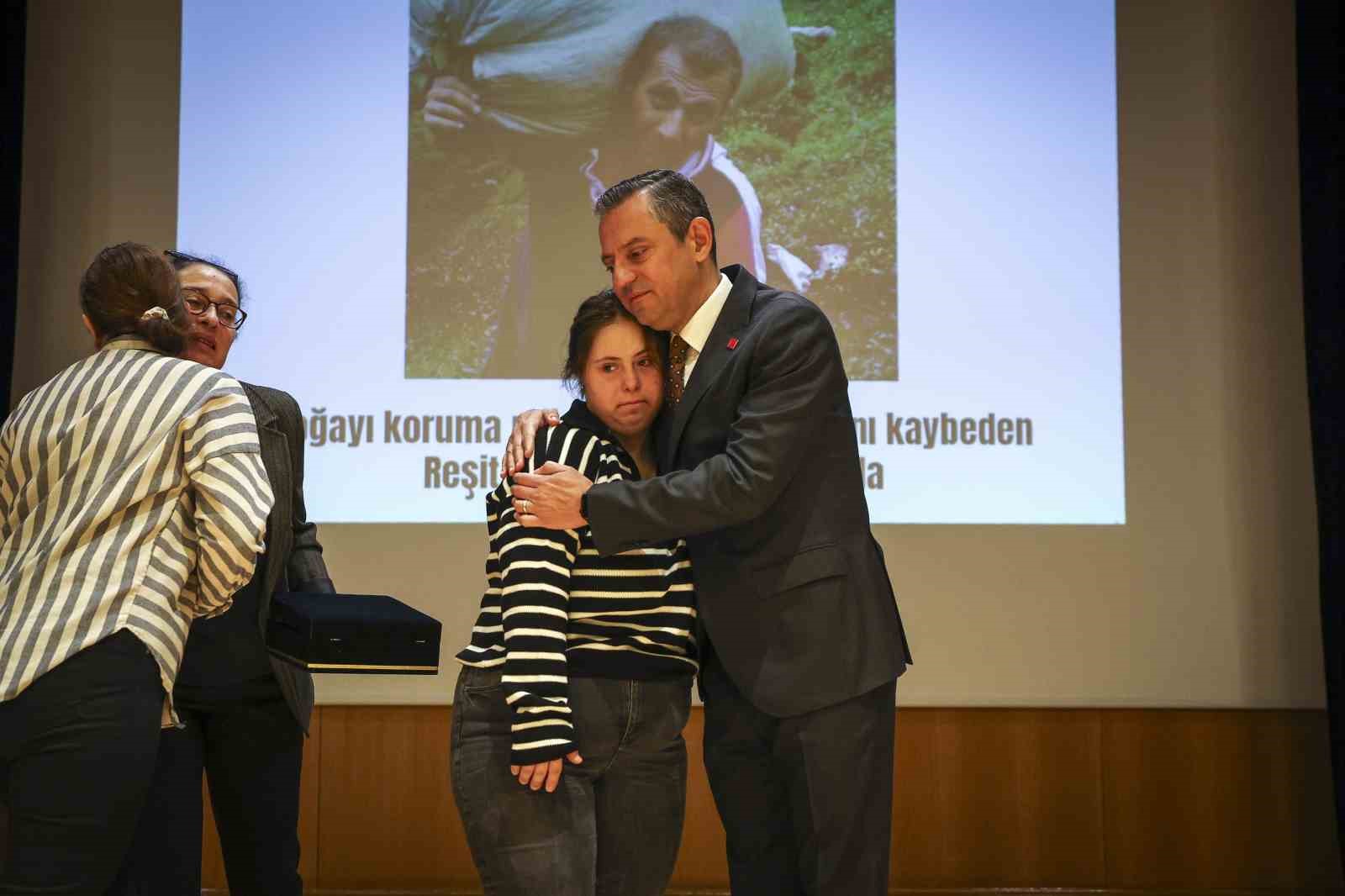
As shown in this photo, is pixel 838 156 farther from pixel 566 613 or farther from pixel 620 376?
pixel 566 613

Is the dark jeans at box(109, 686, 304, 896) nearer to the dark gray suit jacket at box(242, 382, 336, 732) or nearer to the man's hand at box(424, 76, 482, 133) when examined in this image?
the dark gray suit jacket at box(242, 382, 336, 732)

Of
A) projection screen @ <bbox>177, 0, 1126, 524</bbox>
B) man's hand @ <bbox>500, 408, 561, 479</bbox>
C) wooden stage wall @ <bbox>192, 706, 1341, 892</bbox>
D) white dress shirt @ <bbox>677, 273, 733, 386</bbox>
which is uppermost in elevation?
projection screen @ <bbox>177, 0, 1126, 524</bbox>

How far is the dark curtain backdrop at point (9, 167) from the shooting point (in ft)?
12.6

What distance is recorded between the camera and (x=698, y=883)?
12.8ft

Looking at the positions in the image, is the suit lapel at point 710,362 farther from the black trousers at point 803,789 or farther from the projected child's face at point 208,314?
the projected child's face at point 208,314

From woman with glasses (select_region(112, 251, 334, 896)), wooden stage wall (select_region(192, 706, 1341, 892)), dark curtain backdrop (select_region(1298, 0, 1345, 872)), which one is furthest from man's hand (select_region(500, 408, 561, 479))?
dark curtain backdrop (select_region(1298, 0, 1345, 872))

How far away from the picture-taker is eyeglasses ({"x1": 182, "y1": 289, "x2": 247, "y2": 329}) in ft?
7.90

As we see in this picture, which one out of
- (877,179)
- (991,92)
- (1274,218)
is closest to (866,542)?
(877,179)

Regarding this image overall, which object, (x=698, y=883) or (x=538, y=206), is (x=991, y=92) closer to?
(x=538, y=206)

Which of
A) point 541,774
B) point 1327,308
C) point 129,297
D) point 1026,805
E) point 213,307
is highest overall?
point 1327,308

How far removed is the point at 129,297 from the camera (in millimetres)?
1810

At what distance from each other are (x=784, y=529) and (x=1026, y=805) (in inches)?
92.4

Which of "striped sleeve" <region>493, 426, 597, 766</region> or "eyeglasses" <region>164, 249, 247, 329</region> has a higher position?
"eyeglasses" <region>164, 249, 247, 329</region>

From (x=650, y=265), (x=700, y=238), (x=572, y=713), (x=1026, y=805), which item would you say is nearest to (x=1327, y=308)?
(x=1026, y=805)
